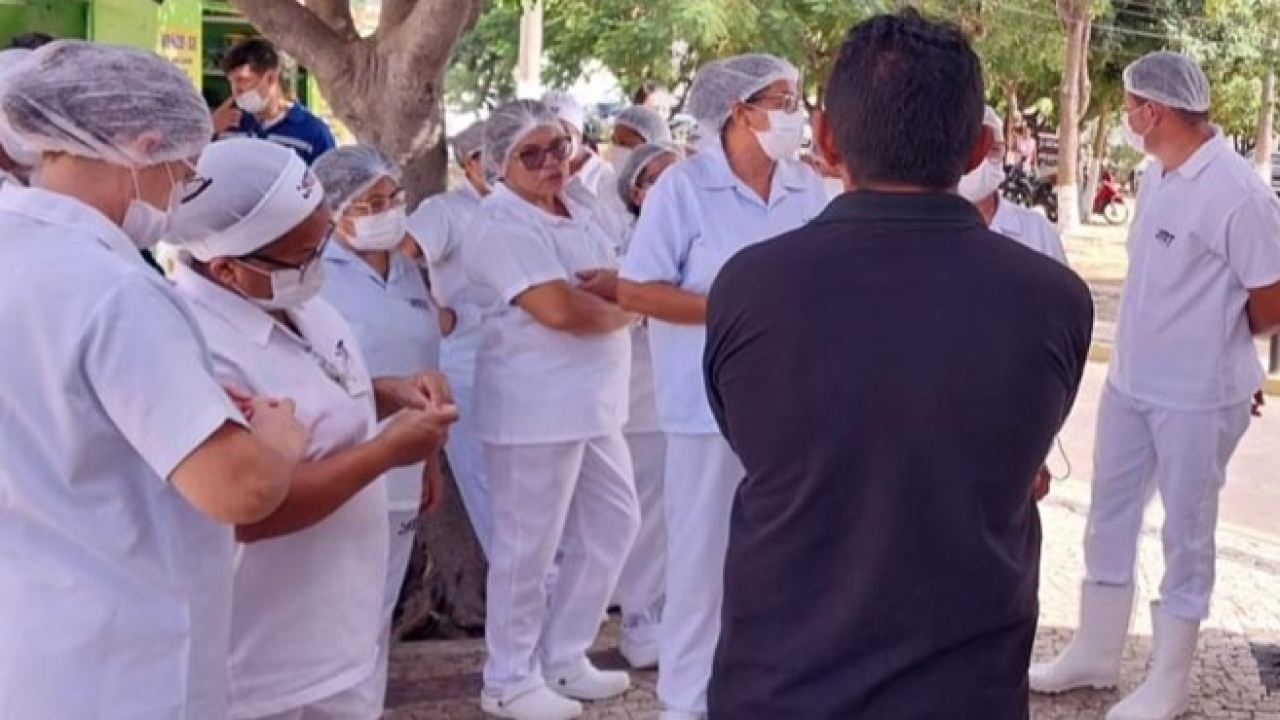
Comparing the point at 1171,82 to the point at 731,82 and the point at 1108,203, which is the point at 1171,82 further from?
the point at 1108,203

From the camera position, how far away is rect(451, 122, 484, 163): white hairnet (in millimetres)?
5168

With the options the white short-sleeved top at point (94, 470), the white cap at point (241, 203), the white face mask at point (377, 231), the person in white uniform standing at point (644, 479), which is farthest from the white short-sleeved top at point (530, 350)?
the white short-sleeved top at point (94, 470)

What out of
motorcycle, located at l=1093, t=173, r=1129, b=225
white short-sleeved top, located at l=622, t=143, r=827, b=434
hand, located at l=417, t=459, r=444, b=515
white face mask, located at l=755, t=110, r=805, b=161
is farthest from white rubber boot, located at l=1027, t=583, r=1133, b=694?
motorcycle, located at l=1093, t=173, r=1129, b=225

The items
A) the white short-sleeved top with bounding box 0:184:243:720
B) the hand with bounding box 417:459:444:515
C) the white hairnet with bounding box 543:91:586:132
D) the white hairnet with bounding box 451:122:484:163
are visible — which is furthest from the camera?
the white hairnet with bounding box 543:91:586:132

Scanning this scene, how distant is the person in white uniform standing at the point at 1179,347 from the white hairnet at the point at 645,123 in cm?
223

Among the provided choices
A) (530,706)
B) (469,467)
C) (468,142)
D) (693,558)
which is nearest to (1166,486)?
(693,558)

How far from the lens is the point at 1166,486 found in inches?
182

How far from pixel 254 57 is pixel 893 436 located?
14.8 feet

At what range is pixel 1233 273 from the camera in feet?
14.6

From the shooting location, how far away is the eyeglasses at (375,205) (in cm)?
389

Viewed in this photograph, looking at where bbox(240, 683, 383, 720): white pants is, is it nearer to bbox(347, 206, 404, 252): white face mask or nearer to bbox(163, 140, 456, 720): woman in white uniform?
bbox(163, 140, 456, 720): woman in white uniform

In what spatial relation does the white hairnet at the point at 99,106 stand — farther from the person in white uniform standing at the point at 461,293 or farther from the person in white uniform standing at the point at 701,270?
the person in white uniform standing at the point at 461,293

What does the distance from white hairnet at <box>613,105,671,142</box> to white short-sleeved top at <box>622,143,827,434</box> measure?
7.15ft

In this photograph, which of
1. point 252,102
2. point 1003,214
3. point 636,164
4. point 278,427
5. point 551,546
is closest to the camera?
point 278,427
